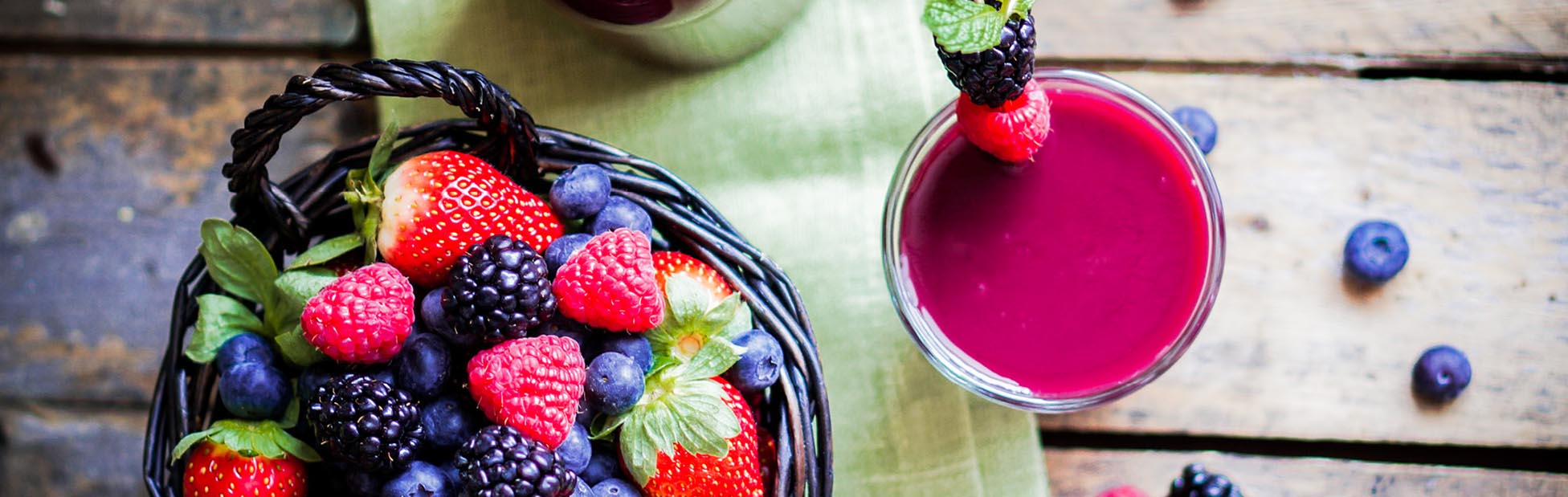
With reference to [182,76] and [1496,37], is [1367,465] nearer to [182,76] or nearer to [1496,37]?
[1496,37]

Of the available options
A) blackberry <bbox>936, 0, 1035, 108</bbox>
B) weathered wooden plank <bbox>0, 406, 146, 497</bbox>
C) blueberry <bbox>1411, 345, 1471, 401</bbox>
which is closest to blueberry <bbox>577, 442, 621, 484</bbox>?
blackberry <bbox>936, 0, 1035, 108</bbox>

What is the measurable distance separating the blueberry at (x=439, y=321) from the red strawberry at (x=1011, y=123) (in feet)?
1.73

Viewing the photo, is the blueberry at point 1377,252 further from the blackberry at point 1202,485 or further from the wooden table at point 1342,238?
the blackberry at point 1202,485

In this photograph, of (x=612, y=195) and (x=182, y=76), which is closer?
(x=612, y=195)

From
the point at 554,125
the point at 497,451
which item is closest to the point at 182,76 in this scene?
the point at 554,125

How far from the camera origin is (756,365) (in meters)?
0.98

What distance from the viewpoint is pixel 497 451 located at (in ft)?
2.77

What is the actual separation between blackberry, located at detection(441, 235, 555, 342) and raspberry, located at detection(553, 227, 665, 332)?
0.03 metres

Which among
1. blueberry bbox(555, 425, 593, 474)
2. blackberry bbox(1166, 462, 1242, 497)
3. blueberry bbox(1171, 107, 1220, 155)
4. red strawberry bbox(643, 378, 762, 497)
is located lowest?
blackberry bbox(1166, 462, 1242, 497)

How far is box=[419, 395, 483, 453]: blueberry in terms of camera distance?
0.94m

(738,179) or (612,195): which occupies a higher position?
(612,195)

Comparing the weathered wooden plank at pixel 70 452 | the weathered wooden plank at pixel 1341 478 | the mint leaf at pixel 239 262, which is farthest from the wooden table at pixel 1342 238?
the weathered wooden plank at pixel 70 452

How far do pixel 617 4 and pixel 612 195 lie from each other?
0.18m

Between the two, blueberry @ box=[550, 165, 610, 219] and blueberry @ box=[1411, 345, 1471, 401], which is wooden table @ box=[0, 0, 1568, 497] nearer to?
blueberry @ box=[1411, 345, 1471, 401]
